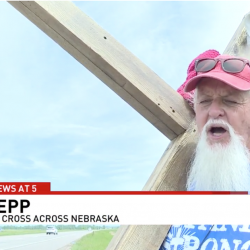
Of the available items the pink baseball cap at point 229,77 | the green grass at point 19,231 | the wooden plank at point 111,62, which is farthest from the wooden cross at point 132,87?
the green grass at point 19,231

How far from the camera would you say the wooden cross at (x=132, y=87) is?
2.76ft

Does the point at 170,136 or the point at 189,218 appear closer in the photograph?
the point at 189,218

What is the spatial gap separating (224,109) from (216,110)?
2 centimetres

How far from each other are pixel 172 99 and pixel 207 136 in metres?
0.16

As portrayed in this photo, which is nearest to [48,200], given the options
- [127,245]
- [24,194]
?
[24,194]

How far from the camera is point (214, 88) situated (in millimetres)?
842

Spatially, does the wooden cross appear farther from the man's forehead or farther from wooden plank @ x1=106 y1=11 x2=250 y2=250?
the man's forehead

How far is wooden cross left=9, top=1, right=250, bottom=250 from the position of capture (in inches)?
33.2

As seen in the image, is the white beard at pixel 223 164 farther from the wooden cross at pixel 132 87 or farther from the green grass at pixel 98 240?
the green grass at pixel 98 240

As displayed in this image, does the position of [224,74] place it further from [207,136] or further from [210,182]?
[210,182]

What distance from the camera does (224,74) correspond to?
2.72ft

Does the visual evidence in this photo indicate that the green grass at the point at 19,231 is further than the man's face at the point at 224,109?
Yes

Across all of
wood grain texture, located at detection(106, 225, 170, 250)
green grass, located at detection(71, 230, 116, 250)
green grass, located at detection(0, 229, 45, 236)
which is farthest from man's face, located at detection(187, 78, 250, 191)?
green grass, located at detection(0, 229, 45, 236)

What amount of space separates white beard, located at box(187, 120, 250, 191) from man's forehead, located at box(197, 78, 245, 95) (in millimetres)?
79
